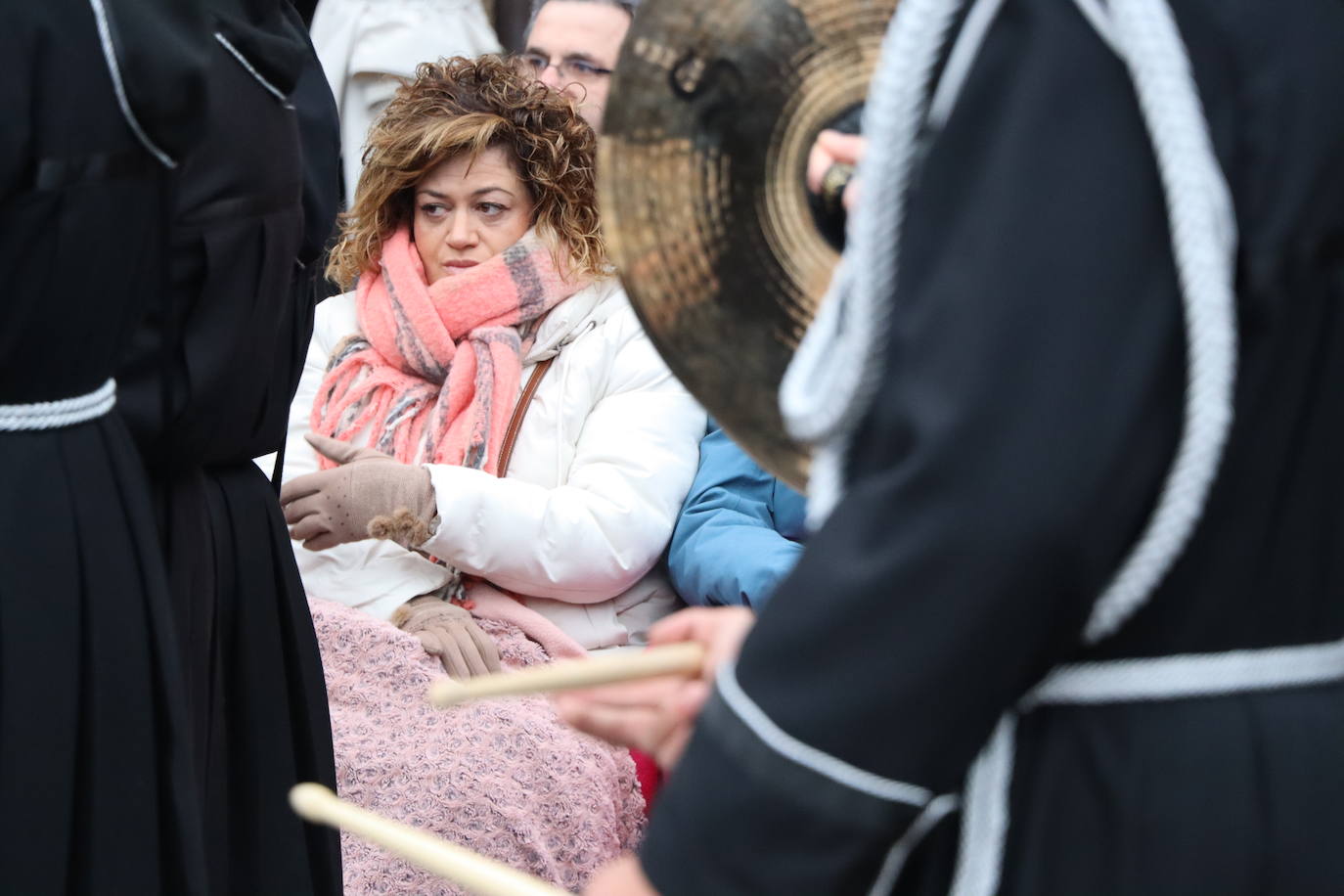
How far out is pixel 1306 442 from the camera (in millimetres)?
735

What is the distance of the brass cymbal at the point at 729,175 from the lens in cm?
106

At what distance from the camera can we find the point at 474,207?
2.77 m

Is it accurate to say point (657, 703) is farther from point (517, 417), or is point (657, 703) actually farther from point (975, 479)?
point (517, 417)

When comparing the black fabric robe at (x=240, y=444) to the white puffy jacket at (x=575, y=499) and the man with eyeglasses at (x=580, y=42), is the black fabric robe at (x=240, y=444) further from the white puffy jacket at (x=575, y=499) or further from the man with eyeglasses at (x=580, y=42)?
the man with eyeglasses at (x=580, y=42)

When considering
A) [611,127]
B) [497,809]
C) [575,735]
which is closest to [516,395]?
[575,735]

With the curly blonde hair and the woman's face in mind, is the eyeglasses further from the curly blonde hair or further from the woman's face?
the woman's face

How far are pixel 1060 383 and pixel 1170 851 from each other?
0.79 ft

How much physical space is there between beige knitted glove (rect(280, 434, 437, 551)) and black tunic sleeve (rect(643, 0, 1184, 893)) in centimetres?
168

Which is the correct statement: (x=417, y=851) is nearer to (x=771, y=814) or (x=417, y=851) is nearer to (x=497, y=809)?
(x=771, y=814)

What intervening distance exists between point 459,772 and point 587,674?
4.23 ft

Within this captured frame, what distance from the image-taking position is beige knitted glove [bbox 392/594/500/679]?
7.49 ft

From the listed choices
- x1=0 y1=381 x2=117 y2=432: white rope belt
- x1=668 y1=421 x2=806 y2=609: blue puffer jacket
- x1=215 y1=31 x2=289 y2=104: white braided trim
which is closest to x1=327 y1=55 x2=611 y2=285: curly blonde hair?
x1=668 y1=421 x2=806 y2=609: blue puffer jacket

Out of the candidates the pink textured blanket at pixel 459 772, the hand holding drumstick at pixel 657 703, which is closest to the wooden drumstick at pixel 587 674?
the hand holding drumstick at pixel 657 703

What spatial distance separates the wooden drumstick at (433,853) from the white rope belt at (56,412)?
26.9 inches
